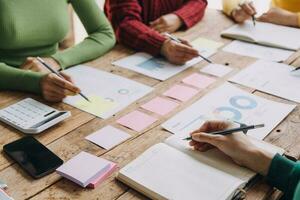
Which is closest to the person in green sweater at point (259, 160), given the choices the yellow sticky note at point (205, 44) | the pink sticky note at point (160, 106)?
the pink sticky note at point (160, 106)

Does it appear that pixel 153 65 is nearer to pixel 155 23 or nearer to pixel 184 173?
pixel 155 23

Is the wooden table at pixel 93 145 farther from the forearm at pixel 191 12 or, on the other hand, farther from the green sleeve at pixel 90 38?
the forearm at pixel 191 12

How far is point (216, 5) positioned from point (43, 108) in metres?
1.95

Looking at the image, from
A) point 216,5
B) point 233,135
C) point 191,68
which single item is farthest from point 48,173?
point 216,5

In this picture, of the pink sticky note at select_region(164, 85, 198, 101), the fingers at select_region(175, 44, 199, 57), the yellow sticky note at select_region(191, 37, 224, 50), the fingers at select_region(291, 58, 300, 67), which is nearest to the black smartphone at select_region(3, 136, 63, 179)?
the pink sticky note at select_region(164, 85, 198, 101)

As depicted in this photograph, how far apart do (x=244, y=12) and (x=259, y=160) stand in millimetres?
1086

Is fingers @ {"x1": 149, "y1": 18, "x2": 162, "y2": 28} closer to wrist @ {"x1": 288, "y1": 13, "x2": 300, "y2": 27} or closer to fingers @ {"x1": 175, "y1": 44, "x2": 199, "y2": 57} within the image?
fingers @ {"x1": 175, "y1": 44, "x2": 199, "y2": 57}

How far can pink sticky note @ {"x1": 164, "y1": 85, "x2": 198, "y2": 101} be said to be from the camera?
3.98ft

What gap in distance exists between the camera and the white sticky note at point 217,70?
1.37 metres

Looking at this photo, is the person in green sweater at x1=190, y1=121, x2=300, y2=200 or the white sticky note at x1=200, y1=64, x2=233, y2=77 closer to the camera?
the person in green sweater at x1=190, y1=121, x2=300, y2=200

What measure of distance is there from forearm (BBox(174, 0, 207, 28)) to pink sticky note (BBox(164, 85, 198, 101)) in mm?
585

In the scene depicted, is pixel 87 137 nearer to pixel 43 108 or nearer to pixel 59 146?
pixel 59 146

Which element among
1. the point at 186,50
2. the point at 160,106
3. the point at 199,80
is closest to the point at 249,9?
the point at 186,50

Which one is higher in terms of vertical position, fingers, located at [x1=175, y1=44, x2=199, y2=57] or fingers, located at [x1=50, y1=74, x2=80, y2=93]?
fingers, located at [x1=50, y1=74, x2=80, y2=93]
